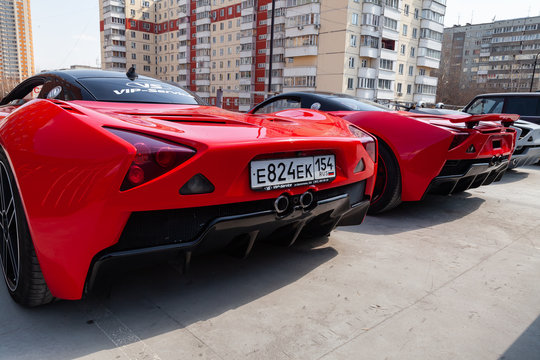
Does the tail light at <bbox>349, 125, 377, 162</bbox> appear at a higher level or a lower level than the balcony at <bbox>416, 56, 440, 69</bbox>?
lower

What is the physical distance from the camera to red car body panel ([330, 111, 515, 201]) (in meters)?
3.09

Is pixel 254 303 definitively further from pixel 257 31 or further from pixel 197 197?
pixel 257 31

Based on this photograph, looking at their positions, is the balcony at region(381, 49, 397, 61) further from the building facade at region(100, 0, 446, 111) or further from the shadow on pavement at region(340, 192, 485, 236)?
the shadow on pavement at region(340, 192, 485, 236)

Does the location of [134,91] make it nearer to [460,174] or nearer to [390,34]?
[460,174]

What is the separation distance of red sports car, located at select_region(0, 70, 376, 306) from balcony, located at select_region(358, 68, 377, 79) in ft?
158

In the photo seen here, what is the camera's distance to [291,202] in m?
1.78

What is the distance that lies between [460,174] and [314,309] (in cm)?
202

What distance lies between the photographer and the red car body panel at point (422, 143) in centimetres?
309

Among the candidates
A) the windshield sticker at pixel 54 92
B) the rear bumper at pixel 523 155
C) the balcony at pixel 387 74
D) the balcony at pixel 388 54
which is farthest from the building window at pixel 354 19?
the windshield sticker at pixel 54 92

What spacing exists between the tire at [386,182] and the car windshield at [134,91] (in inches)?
62.6

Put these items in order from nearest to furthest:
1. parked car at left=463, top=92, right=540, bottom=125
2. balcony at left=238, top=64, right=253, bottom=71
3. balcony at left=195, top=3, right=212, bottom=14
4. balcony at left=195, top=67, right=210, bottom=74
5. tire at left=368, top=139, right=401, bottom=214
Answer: tire at left=368, top=139, right=401, bottom=214, parked car at left=463, top=92, right=540, bottom=125, balcony at left=238, top=64, right=253, bottom=71, balcony at left=195, top=3, right=212, bottom=14, balcony at left=195, top=67, right=210, bottom=74

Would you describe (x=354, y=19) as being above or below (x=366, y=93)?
above

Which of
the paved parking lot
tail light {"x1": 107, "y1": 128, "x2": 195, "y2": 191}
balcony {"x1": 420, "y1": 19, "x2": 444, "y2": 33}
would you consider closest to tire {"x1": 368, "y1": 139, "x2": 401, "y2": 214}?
the paved parking lot

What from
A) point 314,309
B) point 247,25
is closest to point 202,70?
point 247,25
